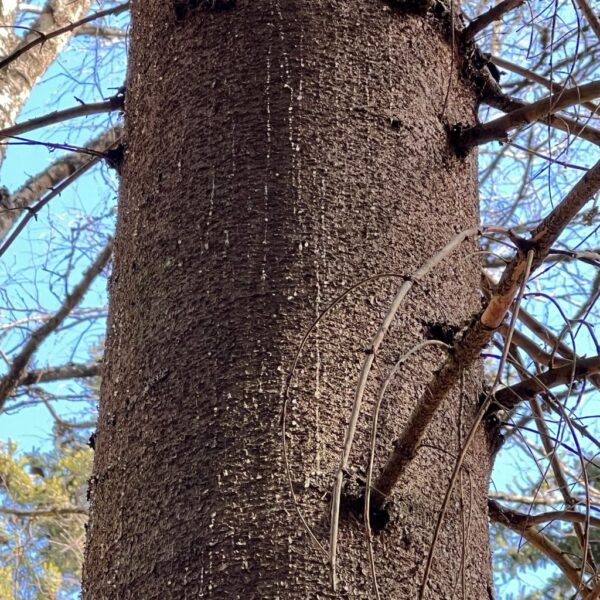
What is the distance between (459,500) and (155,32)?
28.5 inches

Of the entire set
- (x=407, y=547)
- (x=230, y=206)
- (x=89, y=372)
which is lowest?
(x=407, y=547)

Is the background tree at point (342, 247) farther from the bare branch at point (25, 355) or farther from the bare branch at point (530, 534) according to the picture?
A: the bare branch at point (25, 355)

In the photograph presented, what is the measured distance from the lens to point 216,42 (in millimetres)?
1182

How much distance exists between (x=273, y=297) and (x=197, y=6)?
44 cm

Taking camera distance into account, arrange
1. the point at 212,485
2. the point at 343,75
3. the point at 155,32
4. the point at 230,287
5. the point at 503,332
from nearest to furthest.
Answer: the point at 212,485 → the point at 230,287 → the point at 343,75 → the point at 155,32 → the point at 503,332

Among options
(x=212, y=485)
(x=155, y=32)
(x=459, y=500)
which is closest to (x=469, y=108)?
(x=155, y=32)

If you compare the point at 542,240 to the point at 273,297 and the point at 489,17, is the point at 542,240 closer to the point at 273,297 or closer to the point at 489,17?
the point at 273,297

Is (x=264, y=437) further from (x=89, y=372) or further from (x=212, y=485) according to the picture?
(x=89, y=372)

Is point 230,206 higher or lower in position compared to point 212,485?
higher

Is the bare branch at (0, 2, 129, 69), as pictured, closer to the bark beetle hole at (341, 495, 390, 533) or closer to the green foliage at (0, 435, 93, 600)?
the bark beetle hole at (341, 495, 390, 533)

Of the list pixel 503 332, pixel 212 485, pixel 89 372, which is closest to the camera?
pixel 212 485

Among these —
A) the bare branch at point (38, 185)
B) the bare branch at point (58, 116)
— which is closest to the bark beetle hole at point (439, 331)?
the bare branch at point (58, 116)

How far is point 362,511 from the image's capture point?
0.89 meters

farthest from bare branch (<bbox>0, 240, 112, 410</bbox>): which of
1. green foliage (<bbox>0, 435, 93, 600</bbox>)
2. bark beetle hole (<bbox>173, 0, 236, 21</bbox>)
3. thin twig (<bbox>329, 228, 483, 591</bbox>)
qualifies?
thin twig (<bbox>329, 228, 483, 591</bbox>)
